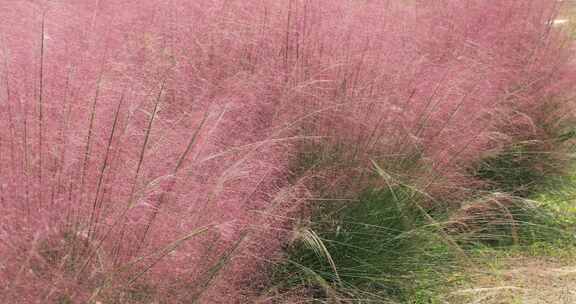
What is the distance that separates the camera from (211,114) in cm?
252

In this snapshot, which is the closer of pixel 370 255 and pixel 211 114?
pixel 211 114

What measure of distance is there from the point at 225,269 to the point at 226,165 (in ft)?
1.04

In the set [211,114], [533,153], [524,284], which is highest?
[211,114]

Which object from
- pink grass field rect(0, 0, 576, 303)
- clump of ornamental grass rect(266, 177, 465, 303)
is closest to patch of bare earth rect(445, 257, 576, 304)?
clump of ornamental grass rect(266, 177, 465, 303)

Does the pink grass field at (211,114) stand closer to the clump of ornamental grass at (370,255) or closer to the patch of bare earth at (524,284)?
the clump of ornamental grass at (370,255)

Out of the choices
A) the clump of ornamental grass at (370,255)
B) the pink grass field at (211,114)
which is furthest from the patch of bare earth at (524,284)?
the pink grass field at (211,114)

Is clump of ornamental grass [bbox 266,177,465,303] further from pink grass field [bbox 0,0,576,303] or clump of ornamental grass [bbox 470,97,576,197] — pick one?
clump of ornamental grass [bbox 470,97,576,197]

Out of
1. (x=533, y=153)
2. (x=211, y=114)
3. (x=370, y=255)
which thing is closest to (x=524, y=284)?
(x=370, y=255)

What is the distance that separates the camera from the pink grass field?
2129 mm

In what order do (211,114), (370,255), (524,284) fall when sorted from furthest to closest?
1. (524,284)
2. (370,255)
3. (211,114)

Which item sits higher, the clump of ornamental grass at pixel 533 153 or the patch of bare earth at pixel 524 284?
the clump of ornamental grass at pixel 533 153

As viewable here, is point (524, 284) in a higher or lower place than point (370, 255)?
lower

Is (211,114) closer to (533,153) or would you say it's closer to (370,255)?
(370,255)

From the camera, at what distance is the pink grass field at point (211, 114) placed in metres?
2.13
